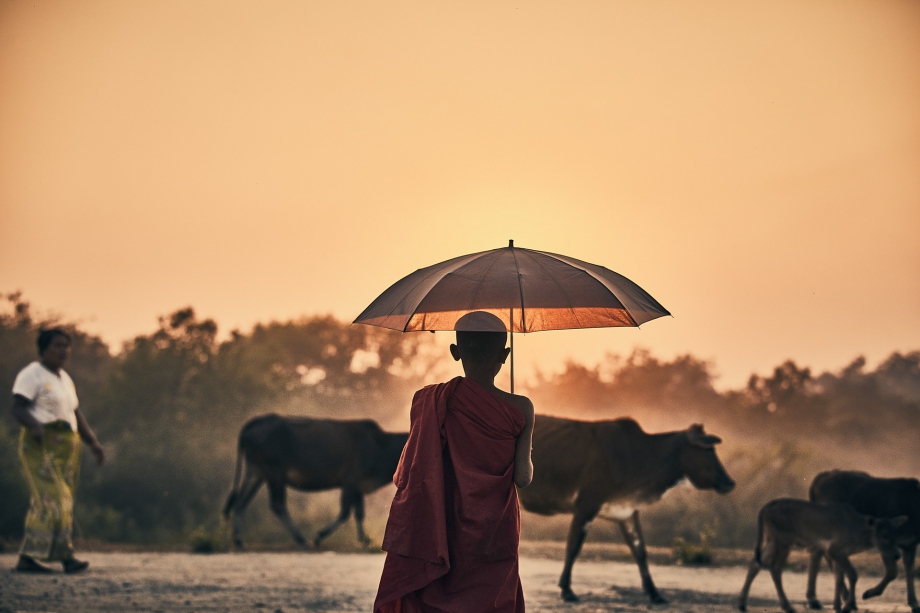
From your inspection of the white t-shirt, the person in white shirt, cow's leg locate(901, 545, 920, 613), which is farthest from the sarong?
cow's leg locate(901, 545, 920, 613)

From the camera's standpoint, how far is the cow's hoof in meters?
9.56

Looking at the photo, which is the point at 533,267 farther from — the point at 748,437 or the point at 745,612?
the point at 748,437

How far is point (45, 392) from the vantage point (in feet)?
33.6

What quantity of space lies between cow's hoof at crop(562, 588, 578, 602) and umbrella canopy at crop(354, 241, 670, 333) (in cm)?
469

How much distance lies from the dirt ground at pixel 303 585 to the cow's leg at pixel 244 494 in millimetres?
1092

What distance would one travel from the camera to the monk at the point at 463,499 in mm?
4770

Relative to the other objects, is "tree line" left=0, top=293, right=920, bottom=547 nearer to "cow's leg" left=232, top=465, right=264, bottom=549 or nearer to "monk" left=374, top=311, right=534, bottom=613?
"cow's leg" left=232, top=465, right=264, bottom=549

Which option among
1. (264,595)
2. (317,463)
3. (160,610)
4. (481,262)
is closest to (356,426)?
(317,463)

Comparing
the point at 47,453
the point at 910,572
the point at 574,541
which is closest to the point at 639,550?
the point at 574,541

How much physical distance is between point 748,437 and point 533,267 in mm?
14627

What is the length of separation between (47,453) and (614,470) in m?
5.78

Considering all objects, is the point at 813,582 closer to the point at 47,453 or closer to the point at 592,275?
the point at 592,275

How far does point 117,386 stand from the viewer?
19.4 m

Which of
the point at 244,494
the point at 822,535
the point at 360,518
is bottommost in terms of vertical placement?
the point at 360,518
